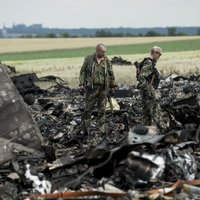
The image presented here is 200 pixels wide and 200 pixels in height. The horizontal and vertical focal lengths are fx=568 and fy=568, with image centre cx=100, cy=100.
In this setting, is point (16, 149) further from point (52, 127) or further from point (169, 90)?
point (169, 90)

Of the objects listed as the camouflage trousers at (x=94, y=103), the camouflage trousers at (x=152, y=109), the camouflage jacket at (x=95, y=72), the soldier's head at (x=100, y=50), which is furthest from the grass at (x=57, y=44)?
the camouflage trousers at (x=152, y=109)

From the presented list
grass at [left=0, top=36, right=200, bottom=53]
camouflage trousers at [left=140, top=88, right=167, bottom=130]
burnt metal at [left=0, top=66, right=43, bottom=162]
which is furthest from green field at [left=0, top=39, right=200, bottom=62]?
burnt metal at [left=0, top=66, right=43, bottom=162]

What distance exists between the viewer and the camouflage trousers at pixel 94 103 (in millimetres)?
13094

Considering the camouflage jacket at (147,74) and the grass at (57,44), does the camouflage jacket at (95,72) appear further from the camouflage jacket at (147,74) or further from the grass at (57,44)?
the grass at (57,44)

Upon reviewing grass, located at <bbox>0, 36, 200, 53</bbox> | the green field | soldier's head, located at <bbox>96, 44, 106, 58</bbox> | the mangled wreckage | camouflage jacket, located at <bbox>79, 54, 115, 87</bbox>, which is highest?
soldier's head, located at <bbox>96, 44, 106, 58</bbox>

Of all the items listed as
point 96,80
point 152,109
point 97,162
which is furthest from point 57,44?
point 97,162

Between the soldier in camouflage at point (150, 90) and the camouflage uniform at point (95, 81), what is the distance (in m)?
0.86

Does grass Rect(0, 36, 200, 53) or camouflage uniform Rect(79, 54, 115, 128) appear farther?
grass Rect(0, 36, 200, 53)

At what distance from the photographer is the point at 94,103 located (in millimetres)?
13211

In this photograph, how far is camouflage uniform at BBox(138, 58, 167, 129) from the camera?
12339 millimetres

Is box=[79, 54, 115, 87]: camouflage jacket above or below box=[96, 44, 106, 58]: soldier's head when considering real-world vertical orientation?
below

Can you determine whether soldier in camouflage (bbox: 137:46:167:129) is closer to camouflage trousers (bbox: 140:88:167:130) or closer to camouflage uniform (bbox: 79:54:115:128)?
camouflage trousers (bbox: 140:88:167:130)

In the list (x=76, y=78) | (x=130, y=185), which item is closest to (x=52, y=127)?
(x=130, y=185)

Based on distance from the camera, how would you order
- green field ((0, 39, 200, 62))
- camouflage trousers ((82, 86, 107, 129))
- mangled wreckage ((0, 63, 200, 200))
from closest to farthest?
mangled wreckage ((0, 63, 200, 200)) < camouflage trousers ((82, 86, 107, 129)) < green field ((0, 39, 200, 62))
